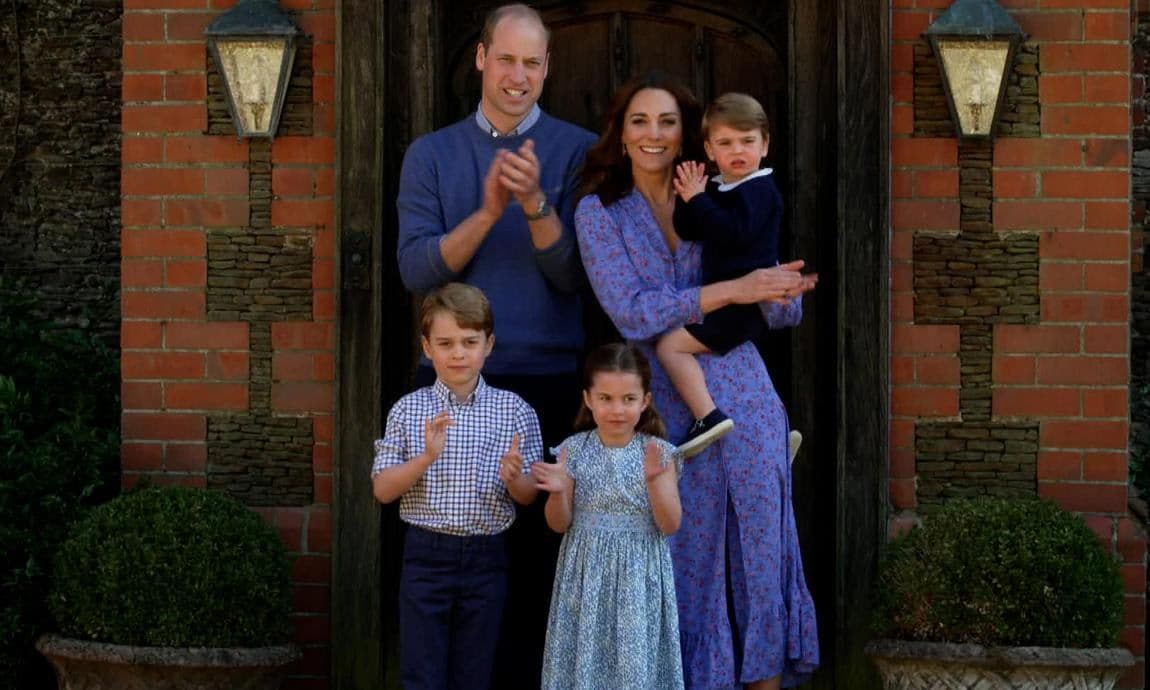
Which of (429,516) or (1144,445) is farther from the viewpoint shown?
(1144,445)

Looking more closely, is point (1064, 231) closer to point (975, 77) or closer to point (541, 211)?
point (975, 77)

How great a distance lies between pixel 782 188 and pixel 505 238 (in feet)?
3.80

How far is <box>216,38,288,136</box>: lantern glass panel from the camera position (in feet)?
17.6

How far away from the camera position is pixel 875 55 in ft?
17.4

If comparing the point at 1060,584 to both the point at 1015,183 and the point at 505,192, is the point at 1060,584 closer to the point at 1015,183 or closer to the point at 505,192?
the point at 1015,183

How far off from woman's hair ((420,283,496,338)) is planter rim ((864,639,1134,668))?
4.92 ft

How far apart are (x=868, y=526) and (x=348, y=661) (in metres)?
1.69

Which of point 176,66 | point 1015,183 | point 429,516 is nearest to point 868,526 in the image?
point 1015,183

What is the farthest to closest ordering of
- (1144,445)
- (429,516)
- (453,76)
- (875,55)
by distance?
(1144,445) → (453,76) → (875,55) → (429,516)

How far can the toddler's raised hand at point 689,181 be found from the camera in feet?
14.7

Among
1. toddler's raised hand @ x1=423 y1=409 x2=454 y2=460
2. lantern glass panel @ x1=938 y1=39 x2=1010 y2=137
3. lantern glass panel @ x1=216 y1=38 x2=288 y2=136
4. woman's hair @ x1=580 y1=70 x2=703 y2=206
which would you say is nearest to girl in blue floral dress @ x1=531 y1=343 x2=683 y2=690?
toddler's raised hand @ x1=423 y1=409 x2=454 y2=460

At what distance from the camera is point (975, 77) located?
17.1 ft

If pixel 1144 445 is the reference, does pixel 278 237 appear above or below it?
above

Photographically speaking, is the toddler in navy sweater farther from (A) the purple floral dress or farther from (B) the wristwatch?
(B) the wristwatch
